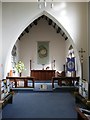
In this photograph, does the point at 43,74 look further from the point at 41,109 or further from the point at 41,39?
the point at 41,109

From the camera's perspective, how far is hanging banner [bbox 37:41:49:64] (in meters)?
17.6

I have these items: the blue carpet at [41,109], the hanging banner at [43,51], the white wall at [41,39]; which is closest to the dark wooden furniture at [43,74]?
the white wall at [41,39]

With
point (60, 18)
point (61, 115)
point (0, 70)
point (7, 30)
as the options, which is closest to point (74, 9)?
point (60, 18)

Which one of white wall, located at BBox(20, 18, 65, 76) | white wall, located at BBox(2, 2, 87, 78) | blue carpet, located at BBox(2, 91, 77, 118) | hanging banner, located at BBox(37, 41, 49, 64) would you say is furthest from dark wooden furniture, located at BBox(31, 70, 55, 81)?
blue carpet, located at BBox(2, 91, 77, 118)

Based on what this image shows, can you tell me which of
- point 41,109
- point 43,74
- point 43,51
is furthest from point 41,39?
point 41,109

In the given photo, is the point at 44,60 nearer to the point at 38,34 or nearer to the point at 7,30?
the point at 38,34

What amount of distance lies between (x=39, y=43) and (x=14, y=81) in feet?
22.5

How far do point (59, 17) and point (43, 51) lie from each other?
7.89m

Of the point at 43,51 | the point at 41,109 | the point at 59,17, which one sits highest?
the point at 59,17

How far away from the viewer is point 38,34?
17641 mm

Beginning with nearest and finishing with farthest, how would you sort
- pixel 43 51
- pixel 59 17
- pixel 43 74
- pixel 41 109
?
pixel 41 109
pixel 59 17
pixel 43 74
pixel 43 51

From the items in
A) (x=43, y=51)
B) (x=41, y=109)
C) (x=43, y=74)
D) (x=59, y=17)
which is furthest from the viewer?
(x=43, y=51)

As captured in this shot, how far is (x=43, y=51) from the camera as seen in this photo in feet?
57.8

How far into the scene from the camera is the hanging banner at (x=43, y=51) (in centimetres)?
1759
